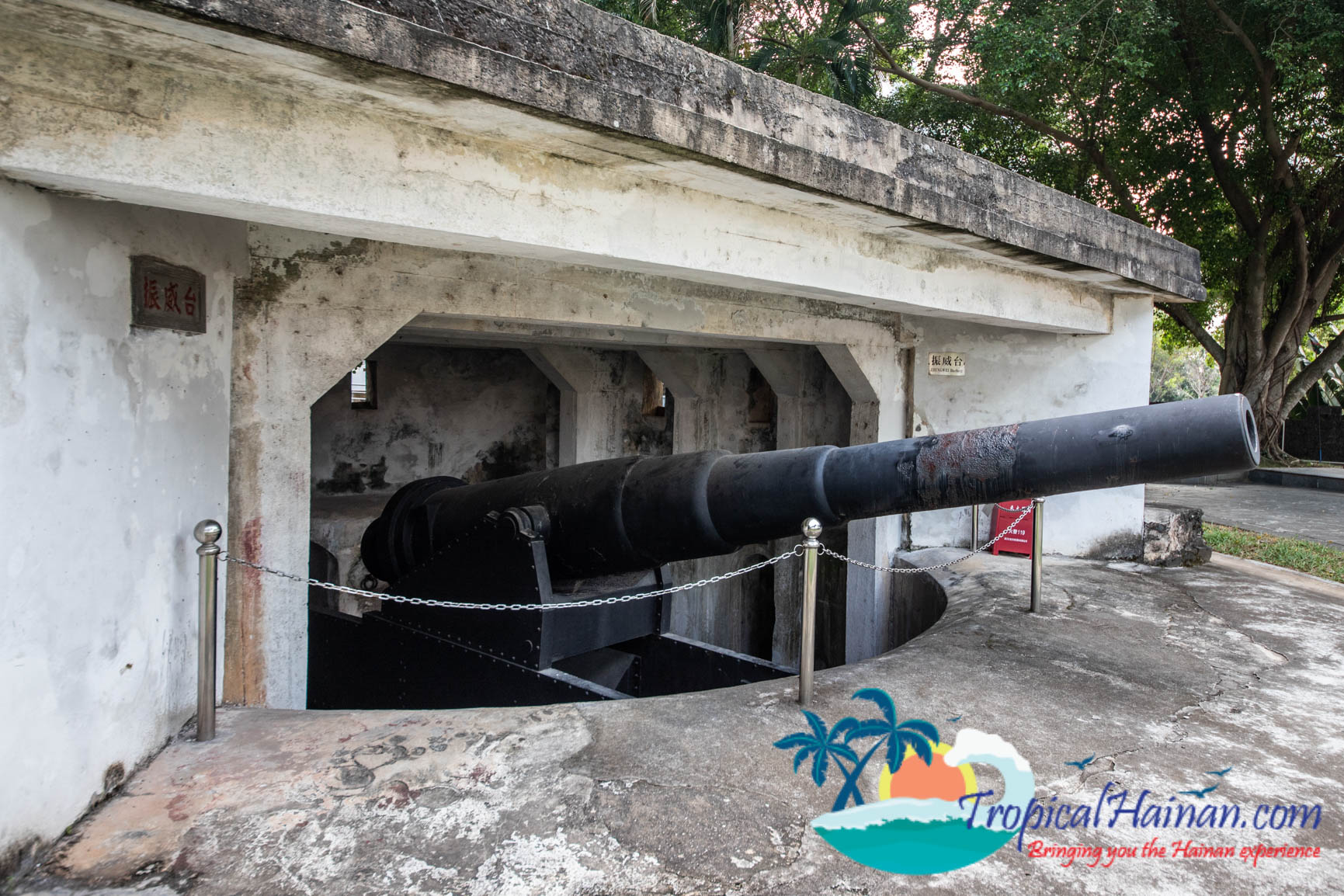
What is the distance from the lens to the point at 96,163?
2.14 meters

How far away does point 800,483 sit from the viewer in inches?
128

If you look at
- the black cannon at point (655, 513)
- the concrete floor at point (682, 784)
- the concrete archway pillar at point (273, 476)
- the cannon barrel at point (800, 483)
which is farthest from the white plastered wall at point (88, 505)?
the cannon barrel at point (800, 483)

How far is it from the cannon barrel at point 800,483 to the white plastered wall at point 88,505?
1.32 m

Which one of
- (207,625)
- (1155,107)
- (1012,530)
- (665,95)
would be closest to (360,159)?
(665,95)

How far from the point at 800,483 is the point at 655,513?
630mm

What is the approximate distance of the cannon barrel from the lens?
2.69m

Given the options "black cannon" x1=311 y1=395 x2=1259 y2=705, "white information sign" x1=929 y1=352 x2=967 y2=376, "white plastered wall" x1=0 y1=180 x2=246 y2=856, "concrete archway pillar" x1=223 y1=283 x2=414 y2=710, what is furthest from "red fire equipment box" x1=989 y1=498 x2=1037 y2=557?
"white plastered wall" x1=0 y1=180 x2=246 y2=856

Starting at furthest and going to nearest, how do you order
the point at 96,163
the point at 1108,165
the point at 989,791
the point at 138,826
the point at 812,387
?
the point at 1108,165 → the point at 812,387 → the point at 989,791 → the point at 138,826 → the point at 96,163

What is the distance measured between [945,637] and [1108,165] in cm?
1118

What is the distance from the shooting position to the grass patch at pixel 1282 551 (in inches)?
271

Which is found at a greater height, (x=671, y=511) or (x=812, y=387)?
(x=812, y=387)

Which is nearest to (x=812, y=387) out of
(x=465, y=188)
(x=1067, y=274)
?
(x=1067, y=274)

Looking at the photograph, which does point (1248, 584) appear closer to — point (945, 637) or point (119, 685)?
point (945, 637)

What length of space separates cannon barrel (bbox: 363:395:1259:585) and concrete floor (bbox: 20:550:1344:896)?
2.27ft
